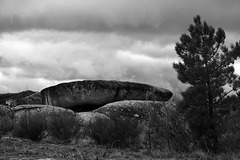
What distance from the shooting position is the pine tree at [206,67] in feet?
43.7

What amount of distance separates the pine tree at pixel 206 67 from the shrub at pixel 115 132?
9.14 ft

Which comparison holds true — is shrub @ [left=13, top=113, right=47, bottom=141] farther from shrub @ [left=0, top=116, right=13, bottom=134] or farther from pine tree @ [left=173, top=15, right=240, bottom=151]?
pine tree @ [left=173, top=15, right=240, bottom=151]

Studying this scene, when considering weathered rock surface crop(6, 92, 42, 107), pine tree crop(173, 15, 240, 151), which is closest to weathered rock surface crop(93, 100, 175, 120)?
pine tree crop(173, 15, 240, 151)

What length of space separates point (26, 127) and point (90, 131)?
182 centimetres

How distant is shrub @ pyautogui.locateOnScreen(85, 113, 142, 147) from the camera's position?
434 inches

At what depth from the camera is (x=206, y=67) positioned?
13.7 meters

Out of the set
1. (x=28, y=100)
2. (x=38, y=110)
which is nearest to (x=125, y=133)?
(x=38, y=110)

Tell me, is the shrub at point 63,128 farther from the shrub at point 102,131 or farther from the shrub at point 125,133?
the shrub at point 125,133

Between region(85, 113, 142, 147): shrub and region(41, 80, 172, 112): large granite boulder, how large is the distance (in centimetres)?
580

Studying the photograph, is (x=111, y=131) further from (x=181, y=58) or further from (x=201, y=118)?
(x=181, y=58)

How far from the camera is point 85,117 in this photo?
555 inches

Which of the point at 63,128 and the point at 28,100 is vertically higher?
the point at 28,100

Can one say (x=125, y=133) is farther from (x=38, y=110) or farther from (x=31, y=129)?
(x=38, y=110)

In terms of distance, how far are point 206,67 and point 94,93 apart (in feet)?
18.4
